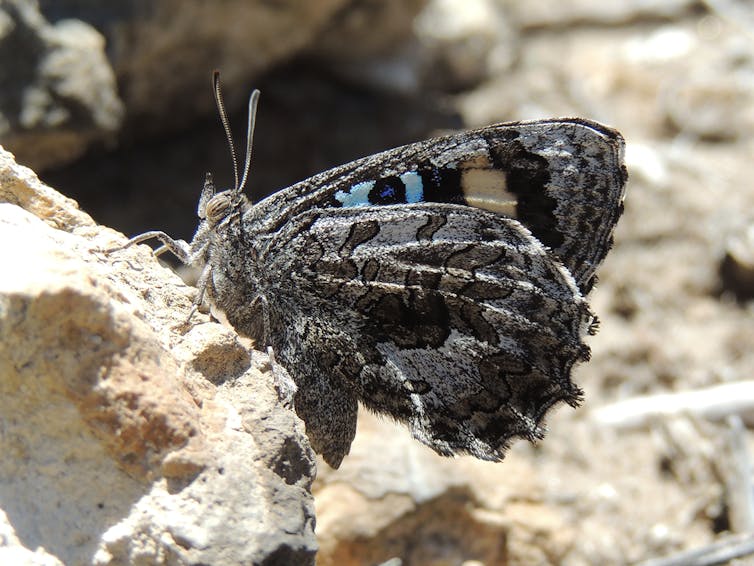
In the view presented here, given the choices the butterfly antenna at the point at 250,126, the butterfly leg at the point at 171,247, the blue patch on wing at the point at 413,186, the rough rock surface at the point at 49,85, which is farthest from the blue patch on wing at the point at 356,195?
the rough rock surface at the point at 49,85

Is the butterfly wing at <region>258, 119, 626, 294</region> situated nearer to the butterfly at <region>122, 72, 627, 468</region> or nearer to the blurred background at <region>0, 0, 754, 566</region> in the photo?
the butterfly at <region>122, 72, 627, 468</region>

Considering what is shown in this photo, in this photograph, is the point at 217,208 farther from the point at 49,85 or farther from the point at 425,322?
the point at 49,85

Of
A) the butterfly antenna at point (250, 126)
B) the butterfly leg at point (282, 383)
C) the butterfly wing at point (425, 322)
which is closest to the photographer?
the butterfly leg at point (282, 383)

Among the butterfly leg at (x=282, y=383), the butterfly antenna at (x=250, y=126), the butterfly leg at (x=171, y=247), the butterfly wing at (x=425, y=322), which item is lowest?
the butterfly leg at (x=282, y=383)

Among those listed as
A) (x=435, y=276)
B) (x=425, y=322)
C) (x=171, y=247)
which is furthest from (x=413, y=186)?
(x=171, y=247)

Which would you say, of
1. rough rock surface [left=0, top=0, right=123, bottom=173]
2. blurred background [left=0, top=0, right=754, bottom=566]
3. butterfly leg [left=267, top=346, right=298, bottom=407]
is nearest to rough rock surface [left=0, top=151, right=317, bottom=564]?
butterfly leg [left=267, top=346, right=298, bottom=407]

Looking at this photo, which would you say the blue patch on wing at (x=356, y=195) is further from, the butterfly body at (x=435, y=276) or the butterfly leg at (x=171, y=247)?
the butterfly leg at (x=171, y=247)

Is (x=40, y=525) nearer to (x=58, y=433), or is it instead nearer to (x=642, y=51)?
(x=58, y=433)
